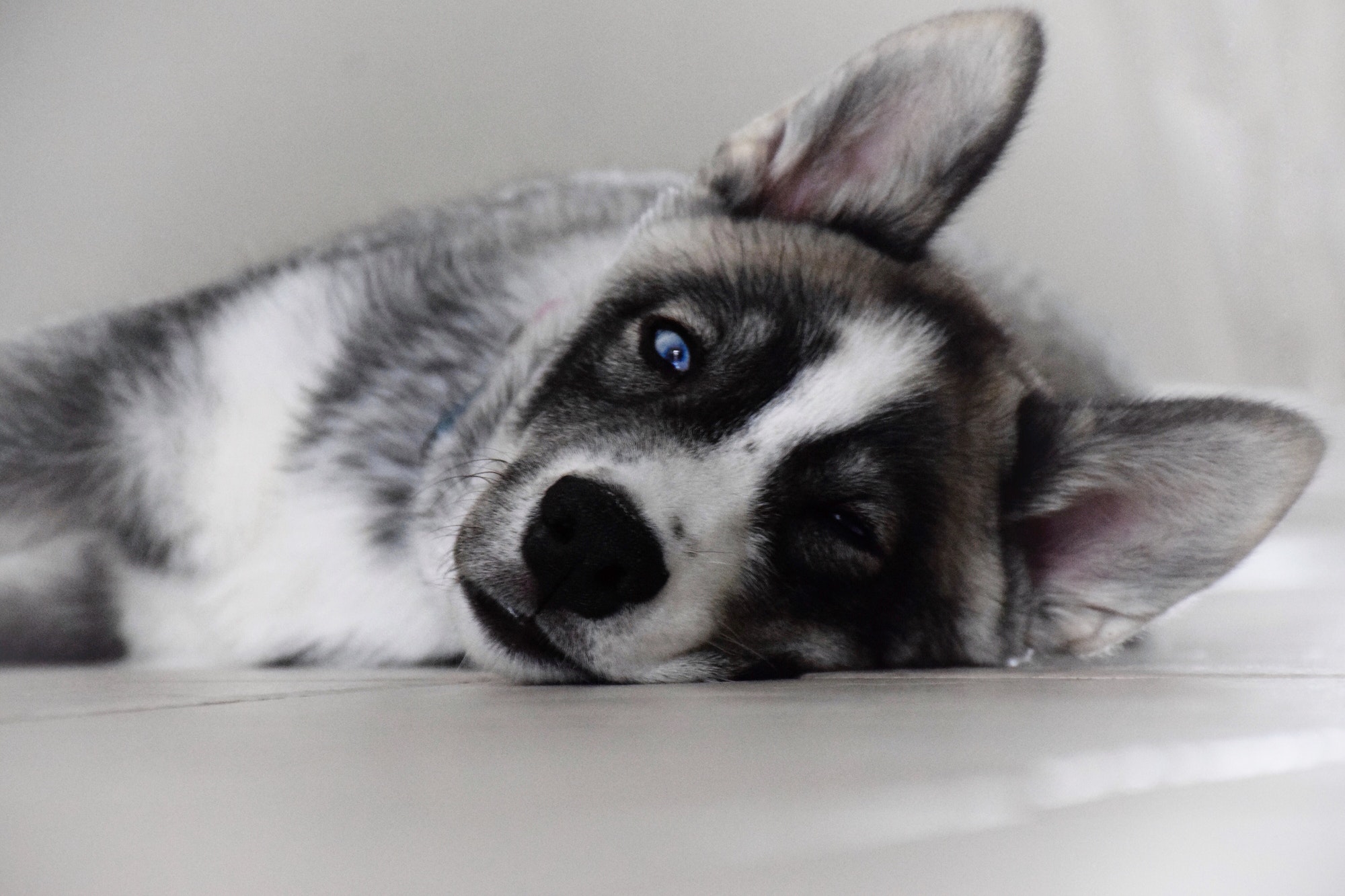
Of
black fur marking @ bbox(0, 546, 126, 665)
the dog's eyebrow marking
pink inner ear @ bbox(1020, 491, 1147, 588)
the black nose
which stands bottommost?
black fur marking @ bbox(0, 546, 126, 665)

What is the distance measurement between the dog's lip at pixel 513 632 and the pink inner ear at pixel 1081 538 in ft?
2.49

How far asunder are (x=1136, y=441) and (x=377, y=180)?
89.3 inches

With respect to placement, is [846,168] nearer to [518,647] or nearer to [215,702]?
[518,647]

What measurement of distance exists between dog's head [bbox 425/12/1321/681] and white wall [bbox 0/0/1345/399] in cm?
112

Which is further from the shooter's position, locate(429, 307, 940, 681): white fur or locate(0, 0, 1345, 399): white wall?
locate(0, 0, 1345, 399): white wall

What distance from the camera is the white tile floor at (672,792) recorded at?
0.60 metres

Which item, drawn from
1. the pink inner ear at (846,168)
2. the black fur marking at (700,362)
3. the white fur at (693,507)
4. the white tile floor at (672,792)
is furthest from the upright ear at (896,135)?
the white tile floor at (672,792)

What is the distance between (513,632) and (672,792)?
688 mm

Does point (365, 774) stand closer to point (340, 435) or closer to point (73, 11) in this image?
point (340, 435)

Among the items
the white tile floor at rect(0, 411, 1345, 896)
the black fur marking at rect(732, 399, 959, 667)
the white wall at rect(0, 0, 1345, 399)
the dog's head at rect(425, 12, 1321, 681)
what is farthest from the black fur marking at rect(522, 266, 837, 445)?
the white wall at rect(0, 0, 1345, 399)

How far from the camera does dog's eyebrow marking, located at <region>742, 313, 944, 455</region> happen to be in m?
1.42

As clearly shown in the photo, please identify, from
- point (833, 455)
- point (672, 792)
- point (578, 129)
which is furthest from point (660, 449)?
point (578, 129)

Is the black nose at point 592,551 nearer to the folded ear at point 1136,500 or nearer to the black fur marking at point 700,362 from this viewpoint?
the black fur marking at point 700,362

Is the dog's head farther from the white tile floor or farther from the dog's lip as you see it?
the white tile floor
